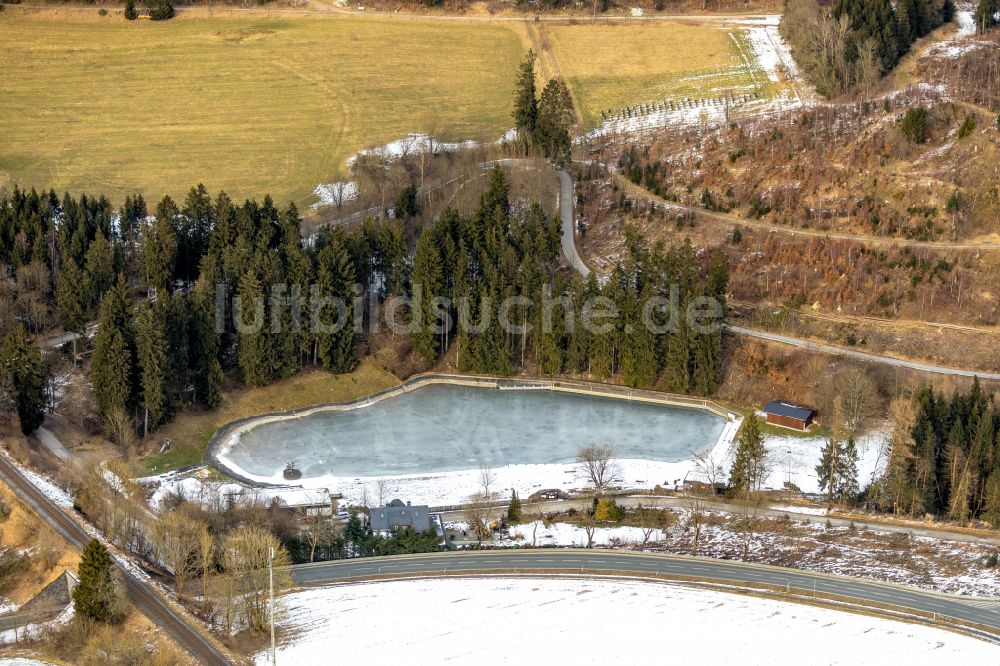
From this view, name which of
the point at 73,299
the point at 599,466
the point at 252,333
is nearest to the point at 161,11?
the point at 73,299

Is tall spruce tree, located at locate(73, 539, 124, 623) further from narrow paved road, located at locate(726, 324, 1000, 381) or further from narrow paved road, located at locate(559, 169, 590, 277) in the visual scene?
narrow paved road, located at locate(726, 324, 1000, 381)

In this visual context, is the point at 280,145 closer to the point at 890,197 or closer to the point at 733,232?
the point at 733,232

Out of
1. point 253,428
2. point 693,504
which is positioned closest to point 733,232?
point 693,504

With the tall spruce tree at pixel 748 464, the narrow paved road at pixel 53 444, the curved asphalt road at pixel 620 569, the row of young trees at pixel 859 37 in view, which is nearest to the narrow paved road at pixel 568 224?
the tall spruce tree at pixel 748 464

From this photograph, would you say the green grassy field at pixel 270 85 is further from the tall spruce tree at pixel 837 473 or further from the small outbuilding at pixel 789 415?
the tall spruce tree at pixel 837 473

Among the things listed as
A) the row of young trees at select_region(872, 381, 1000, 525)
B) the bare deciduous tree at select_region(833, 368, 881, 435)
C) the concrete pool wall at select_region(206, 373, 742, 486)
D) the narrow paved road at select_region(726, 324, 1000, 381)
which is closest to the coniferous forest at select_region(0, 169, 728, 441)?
the concrete pool wall at select_region(206, 373, 742, 486)
